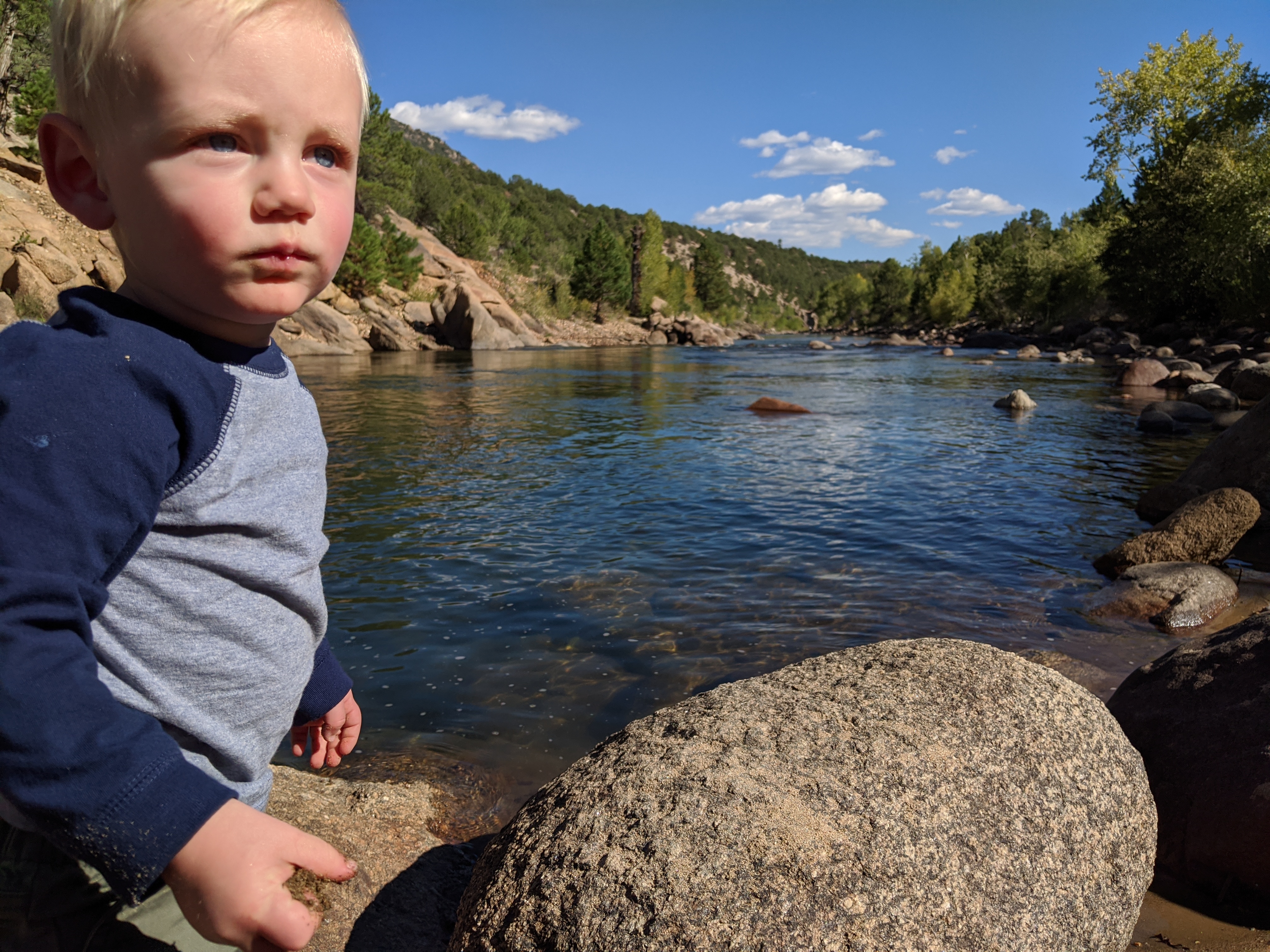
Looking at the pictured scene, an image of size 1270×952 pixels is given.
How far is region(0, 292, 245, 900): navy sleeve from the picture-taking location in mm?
1002

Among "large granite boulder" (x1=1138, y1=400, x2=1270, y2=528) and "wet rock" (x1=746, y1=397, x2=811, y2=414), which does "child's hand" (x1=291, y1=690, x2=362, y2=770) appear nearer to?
"large granite boulder" (x1=1138, y1=400, x2=1270, y2=528)

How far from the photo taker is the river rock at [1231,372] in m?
21.3

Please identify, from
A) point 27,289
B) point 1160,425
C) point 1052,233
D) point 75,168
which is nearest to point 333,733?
point 75,168

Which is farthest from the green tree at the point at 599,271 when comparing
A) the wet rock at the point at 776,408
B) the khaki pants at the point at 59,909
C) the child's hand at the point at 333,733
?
the khaki pants at the point at 59,909

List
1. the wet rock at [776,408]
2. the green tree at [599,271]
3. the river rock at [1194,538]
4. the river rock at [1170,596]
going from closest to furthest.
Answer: the river rock at [1170,596] → the river rock at [1194,538] → the wet rock at [776,408] → the green tree at [599,271]

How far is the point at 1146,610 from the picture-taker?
6.58m

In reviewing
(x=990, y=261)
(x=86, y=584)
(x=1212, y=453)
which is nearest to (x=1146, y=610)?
(x=1212, y=453)

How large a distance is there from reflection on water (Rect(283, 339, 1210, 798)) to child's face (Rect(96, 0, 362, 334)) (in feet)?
11.3

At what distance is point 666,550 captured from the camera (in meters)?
8.19

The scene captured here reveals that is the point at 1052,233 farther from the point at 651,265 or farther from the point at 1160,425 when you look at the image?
the point at 1160,425

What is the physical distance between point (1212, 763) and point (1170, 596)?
391 centimetres

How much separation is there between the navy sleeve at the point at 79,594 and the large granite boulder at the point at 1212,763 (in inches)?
142

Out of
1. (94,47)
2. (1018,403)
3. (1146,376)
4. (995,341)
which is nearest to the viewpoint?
(94,47)

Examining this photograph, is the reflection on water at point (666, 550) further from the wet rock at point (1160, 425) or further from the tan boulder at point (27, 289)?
the tan boulder at point (27, 289)
